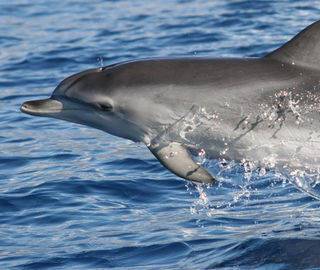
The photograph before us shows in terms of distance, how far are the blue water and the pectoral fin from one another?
65 cm

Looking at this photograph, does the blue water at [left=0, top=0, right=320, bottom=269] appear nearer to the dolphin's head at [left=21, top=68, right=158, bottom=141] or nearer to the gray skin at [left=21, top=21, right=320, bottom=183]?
the gray skin at [left=21, top=21, right=320, bottom=183]

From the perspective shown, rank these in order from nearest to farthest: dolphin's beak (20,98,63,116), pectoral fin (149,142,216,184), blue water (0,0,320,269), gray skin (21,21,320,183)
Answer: gray skin (21,21,320,183), pectoral fin (149,142,216,184), dolphin's beak (20,98,63,116), blue water (0,0,320,269)

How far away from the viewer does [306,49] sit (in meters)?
6.05

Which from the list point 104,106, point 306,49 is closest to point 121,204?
point 104,106

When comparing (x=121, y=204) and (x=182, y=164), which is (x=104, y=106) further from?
(x=121, y=204)

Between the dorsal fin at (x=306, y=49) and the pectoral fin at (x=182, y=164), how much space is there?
1.17 meters

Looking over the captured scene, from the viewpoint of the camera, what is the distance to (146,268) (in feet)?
20.8

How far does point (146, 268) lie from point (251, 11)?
11820 millimetres

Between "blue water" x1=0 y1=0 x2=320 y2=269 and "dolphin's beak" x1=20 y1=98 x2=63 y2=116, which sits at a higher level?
"dolphin's beak" x1=20 y1=98 x2=63 y2=116

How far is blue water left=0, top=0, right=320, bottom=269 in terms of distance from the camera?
655 cm

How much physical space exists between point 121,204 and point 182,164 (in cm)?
206

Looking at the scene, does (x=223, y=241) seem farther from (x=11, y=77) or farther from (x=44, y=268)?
(x=11, y=77)

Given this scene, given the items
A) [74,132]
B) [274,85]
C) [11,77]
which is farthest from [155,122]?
[11,77]

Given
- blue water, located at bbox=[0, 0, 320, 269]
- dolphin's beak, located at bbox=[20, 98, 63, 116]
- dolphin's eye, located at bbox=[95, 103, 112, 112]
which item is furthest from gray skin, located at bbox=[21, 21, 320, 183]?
blue water, located at bbox=[0, 0, 320, 269]
